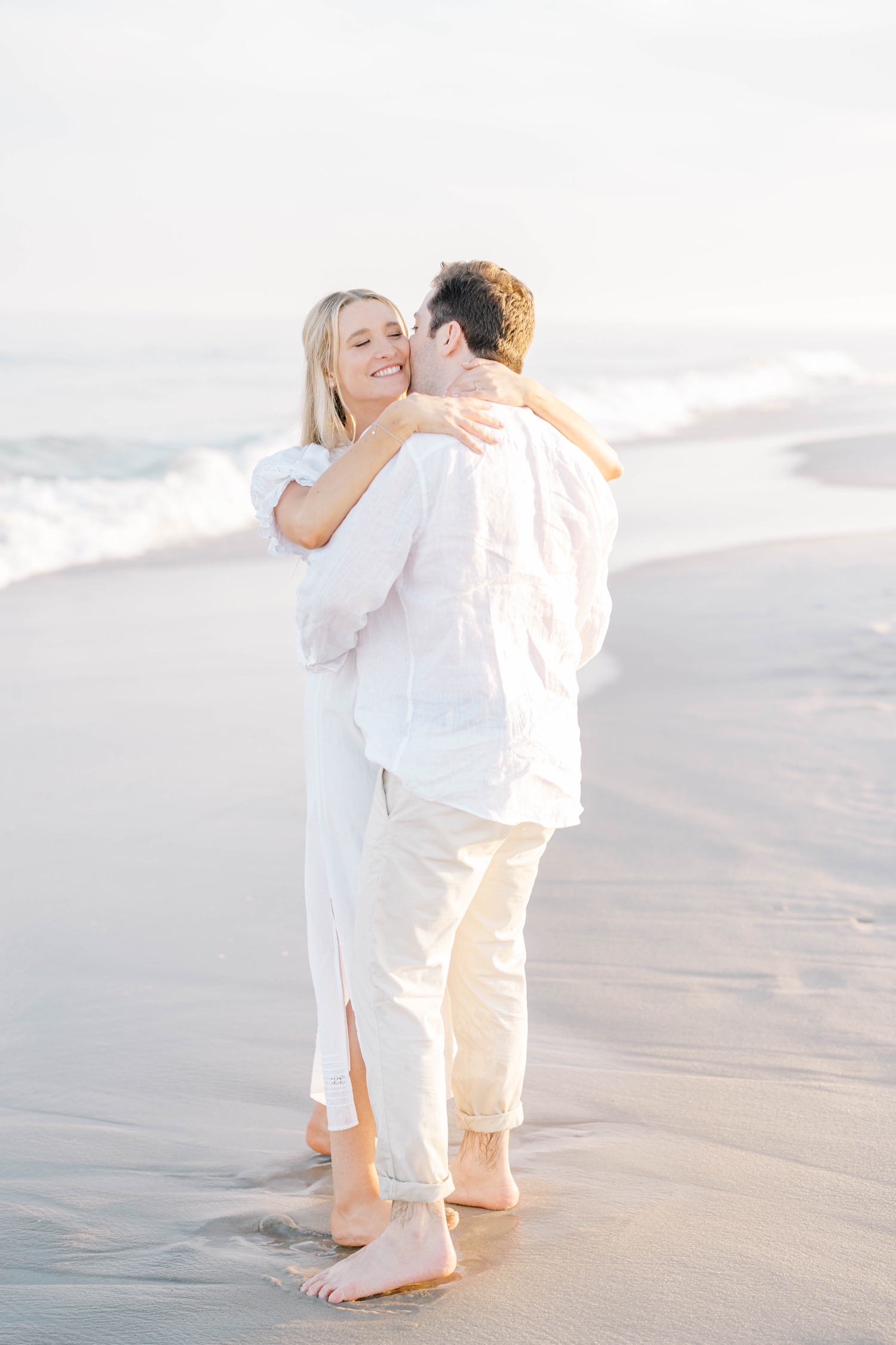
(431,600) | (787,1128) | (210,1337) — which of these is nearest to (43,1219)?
(210,1337)

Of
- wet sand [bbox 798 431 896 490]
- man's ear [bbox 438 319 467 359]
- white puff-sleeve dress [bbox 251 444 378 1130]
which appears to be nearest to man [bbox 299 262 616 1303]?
man's ear [bbox 438 319 467 359]

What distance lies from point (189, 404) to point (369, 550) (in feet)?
57.8

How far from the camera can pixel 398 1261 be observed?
6.86 feet

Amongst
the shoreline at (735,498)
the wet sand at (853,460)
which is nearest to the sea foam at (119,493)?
the shoreline at (735,498)

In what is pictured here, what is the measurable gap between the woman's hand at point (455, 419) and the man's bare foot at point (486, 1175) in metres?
1.39

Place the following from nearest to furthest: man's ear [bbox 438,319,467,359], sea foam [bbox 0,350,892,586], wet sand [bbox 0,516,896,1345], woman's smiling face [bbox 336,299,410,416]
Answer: wet sand [bbox 0,516,896,1345]
man's ear [bbox 438,319,467,359]
woman's smiling face [bbox 336,299,410,416]
sea foam [bbox 0,350,892,586]

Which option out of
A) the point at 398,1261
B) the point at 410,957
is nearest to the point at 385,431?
the point at 410,957

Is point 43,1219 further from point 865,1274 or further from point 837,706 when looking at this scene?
point 837,706

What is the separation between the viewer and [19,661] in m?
6.89

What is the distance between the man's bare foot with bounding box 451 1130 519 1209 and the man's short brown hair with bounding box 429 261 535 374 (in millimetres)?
1550

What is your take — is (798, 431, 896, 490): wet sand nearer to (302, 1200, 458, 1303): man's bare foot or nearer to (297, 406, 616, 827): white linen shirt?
(297, 406, 616, 827): white linen shirt

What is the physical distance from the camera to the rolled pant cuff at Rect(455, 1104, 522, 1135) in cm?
242

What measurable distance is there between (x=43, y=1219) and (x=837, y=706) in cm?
457

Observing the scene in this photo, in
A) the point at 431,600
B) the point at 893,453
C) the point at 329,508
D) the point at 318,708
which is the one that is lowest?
the point at 893,453
